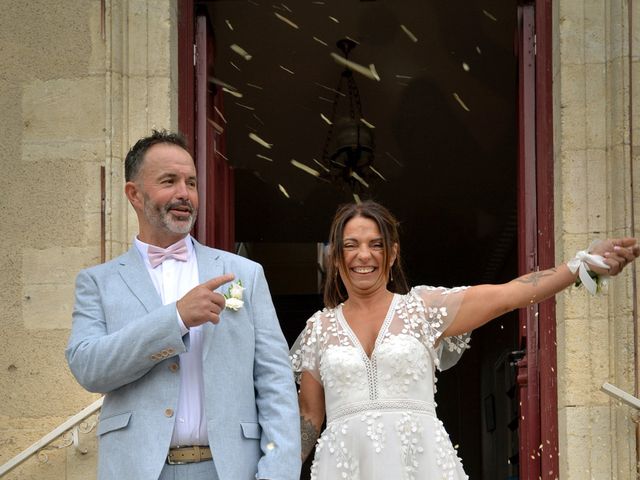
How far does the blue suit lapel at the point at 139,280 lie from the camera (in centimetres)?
314

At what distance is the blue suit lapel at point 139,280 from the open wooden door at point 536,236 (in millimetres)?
2244

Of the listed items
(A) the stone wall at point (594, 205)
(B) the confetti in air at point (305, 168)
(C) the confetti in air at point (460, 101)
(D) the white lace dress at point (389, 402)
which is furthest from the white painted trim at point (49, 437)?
(B) the confetti in air at point (305, 168)

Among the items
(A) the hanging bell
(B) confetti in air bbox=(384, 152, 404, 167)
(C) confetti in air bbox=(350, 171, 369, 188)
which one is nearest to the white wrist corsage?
(A) the hanging bell

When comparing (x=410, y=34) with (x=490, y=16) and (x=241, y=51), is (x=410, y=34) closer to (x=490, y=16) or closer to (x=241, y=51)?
(x=490, y=16)

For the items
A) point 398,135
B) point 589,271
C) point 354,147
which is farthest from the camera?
point 398,135

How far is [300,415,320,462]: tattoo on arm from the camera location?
12.5 feet

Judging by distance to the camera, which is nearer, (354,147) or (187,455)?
(187,455)

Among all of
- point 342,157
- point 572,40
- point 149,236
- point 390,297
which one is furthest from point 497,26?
point 149,236

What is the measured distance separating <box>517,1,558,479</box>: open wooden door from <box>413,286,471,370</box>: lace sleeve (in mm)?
1056

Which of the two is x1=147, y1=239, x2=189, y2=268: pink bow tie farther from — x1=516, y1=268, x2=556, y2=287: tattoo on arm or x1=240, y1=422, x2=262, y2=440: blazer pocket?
x1=516, y1=268, x2=556, y2=287: tattoo on arm

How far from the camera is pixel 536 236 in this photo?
5.09 metres

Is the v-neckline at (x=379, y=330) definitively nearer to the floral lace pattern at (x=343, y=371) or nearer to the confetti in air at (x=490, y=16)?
the floral lace pattern at (x=343, y=371)

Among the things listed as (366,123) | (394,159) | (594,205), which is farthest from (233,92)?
(594,205)

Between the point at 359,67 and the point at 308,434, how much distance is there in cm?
490
